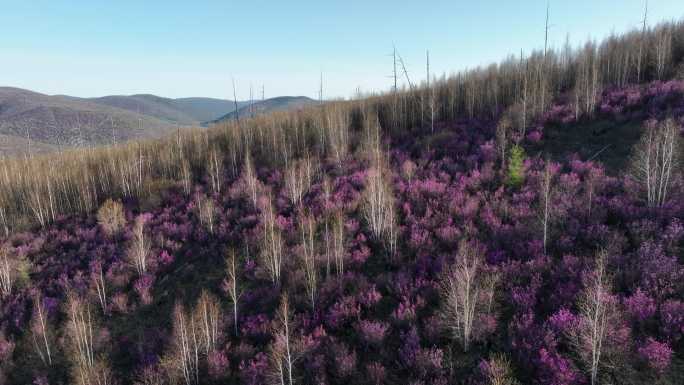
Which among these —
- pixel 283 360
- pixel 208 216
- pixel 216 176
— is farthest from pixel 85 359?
pixel 216 176

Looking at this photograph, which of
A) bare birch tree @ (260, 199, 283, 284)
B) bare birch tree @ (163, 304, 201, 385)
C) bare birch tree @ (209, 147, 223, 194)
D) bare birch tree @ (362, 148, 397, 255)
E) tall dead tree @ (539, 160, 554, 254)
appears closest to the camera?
bare birch tree @ (163, 304, 201, 385)

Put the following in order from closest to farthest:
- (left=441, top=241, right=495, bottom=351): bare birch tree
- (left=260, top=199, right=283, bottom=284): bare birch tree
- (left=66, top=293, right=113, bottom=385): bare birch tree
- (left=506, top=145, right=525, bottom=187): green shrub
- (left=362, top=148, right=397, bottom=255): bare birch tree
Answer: (left=441, top=241, right=495, bottom=351): bare birch tree, (left=66, top=293, right=113, bottom=385): bare birch tree, (left=260, top=199, right=283, bottom=284): bare birch tree, (left=362, top=148, right=397, bottom=255): bare birch tree, (left=506, top=145, right=525, bottom=187): green shrub

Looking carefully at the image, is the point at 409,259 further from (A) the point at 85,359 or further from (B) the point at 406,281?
(A) the point at 85,359

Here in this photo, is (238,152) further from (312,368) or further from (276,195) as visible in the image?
(312,368)

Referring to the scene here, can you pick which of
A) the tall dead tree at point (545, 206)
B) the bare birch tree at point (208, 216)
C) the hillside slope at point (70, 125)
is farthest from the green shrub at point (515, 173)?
the hillside slope at point (70, 125)

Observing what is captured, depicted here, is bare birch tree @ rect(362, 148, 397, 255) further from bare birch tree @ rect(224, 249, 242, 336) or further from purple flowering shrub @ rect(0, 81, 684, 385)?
bare birch tree @ rect(224, 249, 242, 336)

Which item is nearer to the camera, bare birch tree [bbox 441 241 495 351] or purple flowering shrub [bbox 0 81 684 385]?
purple flowering shrub [bbox 0 81 684 385]

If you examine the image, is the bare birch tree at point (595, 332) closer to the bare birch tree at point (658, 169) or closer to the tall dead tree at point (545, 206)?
the tall dead tree at point (545, 206)

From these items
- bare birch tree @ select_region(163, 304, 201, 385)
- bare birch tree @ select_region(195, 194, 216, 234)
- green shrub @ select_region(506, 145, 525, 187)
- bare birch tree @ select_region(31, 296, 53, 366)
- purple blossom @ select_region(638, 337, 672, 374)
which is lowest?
bare birch tree @ select_region(31, 296, 53, 366)

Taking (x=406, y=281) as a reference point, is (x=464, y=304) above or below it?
above

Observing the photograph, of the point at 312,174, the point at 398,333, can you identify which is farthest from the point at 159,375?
the point at 312,174

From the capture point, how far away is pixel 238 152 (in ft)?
79.1

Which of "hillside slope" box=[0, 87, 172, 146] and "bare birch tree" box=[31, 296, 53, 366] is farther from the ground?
"hillside slope" box=[0, 87, 172, 146]

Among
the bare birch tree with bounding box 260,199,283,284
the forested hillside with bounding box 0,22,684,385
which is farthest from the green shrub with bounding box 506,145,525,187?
the bare birch tree with bounding box 260,199,283,284
